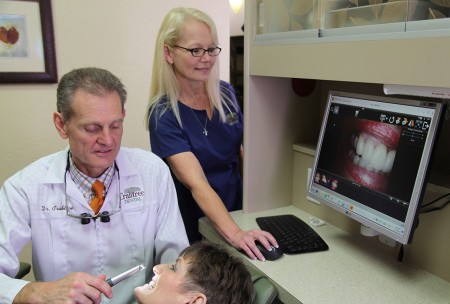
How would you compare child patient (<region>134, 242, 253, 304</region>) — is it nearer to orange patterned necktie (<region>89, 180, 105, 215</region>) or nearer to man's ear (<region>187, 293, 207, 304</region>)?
man's ear (<region>187, 293, 207, 304</region>)

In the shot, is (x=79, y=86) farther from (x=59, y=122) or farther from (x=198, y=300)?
(x=198, y=300)

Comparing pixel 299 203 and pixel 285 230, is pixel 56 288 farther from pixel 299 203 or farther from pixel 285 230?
Answer: pixel 299 203

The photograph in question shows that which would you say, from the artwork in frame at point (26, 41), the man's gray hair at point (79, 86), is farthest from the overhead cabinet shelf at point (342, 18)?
the artwork in frame at point (26, 41)

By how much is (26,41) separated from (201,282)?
2051mm

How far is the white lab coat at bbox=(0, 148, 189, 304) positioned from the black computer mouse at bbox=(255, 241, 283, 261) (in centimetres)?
31

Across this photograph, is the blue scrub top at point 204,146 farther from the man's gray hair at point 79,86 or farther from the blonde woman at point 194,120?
the man's gray hair at point 79,86

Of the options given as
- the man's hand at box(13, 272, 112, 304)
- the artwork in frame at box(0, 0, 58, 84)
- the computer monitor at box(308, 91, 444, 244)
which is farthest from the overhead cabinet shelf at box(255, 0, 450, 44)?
the artwork in frame at box(0, 0, 58, 84)

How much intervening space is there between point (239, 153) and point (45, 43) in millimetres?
1476

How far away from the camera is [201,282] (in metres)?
1.09

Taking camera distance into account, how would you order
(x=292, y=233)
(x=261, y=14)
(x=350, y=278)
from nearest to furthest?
(x=350, y=278) → (x=292, y=233) → (x=261, y=14)

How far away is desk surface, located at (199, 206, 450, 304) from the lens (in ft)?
3.59

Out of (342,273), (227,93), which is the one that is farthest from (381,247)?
(227,93)

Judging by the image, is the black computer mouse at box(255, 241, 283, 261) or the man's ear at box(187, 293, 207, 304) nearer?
the man's ear at box(187, 293, 207, 304)

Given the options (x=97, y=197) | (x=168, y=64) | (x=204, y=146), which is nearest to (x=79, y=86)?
(x=97, y=197)
